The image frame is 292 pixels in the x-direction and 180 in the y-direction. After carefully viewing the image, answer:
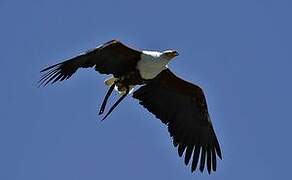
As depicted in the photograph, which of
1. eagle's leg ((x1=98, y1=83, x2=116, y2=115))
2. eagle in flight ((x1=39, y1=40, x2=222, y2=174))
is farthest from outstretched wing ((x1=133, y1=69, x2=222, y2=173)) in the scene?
eagle's leg ((x1=98, y1=83, x2=116, y2=115))

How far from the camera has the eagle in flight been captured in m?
21.8

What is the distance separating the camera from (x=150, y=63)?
21.8 meters

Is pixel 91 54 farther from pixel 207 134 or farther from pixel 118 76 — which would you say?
pixel 207 134

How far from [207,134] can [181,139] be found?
621mm

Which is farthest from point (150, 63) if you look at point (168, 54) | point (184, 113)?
point (184, 113)

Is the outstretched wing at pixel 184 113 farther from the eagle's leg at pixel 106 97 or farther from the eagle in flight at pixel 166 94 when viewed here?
the eagle's leg at pixel 106 97

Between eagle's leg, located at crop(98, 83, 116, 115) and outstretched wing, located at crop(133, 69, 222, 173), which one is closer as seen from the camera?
eagle's leg, located at crop(98, 83, 116, 115)

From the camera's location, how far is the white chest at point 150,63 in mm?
21797

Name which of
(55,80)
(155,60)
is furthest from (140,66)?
(55,80)

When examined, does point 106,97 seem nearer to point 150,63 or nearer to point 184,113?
point 150,63

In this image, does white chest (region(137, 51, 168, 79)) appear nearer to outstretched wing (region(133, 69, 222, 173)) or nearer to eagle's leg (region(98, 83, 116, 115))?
eagle's leg (region(98, 83, 116, 115))

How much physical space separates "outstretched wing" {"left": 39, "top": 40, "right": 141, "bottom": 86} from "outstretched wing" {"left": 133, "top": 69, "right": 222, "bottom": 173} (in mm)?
1252

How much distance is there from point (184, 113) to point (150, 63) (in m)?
2.15

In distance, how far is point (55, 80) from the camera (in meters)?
21.6
